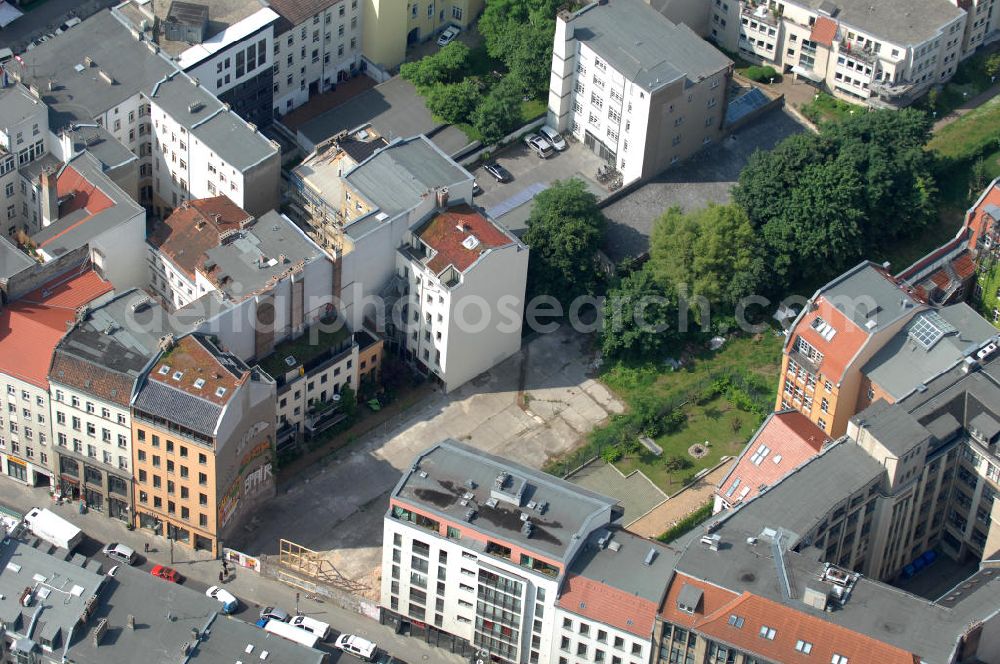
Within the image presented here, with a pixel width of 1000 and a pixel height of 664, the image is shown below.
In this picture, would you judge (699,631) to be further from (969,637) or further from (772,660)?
(969,637)

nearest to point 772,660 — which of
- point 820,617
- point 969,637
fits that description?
point 820,617

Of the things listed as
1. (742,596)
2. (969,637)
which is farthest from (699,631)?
(969,637)

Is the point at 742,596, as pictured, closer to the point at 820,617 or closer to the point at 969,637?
the point at 820,617

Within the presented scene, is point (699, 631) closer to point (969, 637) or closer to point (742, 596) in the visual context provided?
point (742, 596)

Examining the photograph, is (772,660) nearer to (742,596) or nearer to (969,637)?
(742,596)

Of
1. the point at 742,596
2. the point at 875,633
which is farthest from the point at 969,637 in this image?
the point at 742,596
